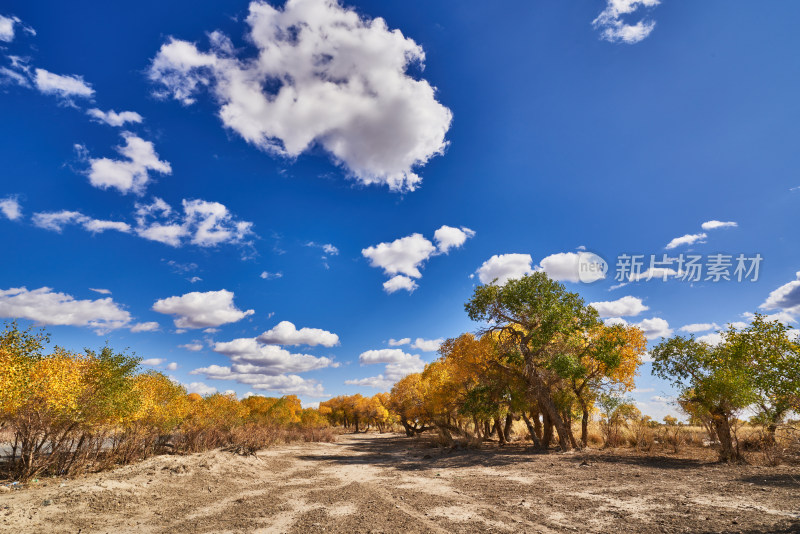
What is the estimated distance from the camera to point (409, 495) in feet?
42.3

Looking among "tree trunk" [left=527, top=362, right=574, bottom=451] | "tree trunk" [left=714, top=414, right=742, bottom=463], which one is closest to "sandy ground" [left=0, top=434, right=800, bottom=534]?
"tree trunk" [left=714, top=414, right=742, bottom=463]

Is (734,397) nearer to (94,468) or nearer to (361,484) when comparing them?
(361,484)

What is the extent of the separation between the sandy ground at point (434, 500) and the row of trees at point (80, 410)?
2.05 m

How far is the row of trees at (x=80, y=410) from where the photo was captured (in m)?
14.1

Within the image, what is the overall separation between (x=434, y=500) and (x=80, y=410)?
18.1 metres

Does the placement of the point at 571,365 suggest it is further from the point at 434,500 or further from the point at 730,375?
the point at 434,500

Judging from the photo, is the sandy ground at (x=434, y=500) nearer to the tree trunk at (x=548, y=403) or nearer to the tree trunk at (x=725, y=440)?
the tree trunk at (x=725, y=440)

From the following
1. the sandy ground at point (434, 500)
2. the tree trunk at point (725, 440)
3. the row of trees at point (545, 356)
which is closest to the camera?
the sandy ground at point (434, 500)

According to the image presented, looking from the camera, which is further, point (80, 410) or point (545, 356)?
point (545, 356)

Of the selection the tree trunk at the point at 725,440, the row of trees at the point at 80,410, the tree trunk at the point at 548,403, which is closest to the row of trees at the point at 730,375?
the tree trunk at the point at 725,440

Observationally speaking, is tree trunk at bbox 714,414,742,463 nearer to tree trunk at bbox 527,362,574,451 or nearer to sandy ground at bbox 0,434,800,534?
sandy ground at bbox 0,434,800,534

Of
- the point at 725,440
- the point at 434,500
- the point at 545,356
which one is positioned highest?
the point at 545,356

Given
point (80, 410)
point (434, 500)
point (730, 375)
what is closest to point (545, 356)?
point (730, 375)

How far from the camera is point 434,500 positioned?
469 inches
